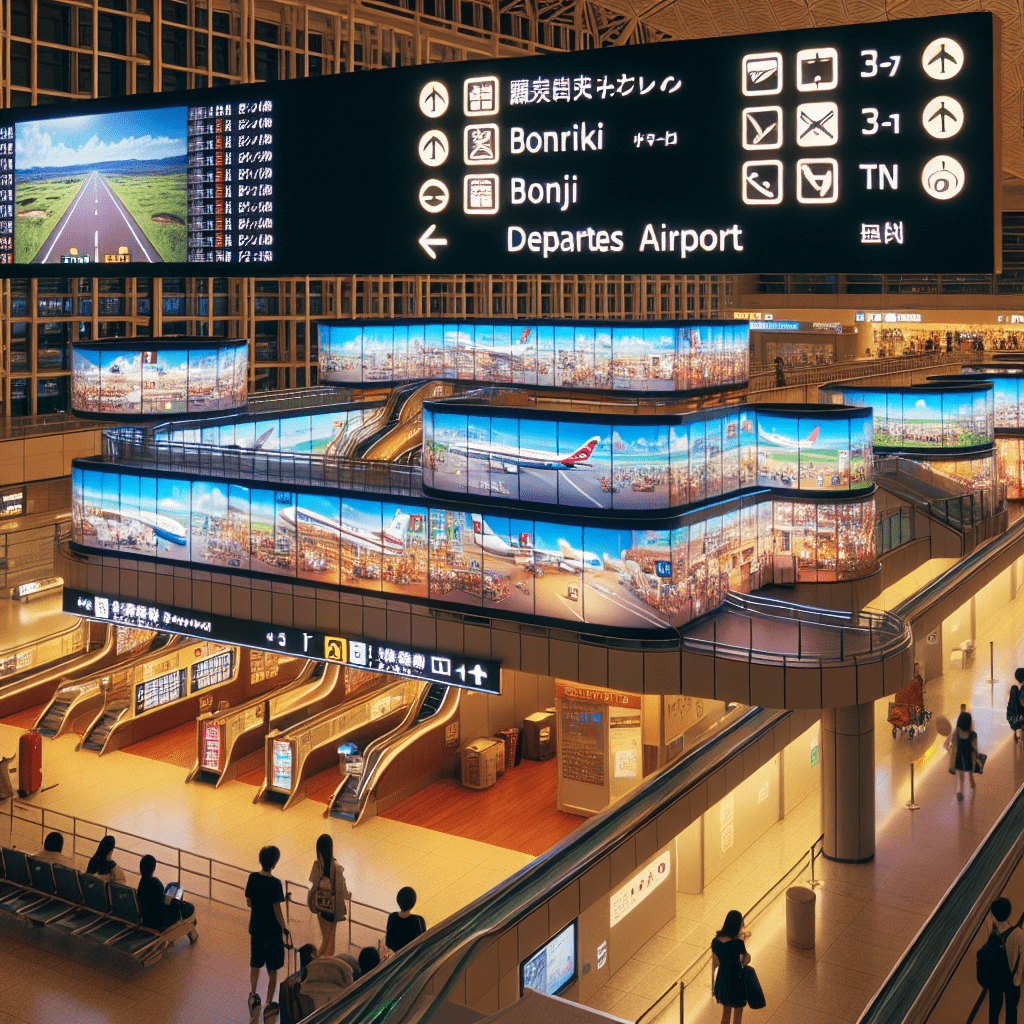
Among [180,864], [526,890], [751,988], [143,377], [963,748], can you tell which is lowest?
[180,864]

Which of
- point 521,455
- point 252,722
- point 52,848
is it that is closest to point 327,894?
point 52,848

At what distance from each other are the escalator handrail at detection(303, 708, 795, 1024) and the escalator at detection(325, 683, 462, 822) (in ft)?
18.3

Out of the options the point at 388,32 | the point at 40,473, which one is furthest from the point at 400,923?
the point at 388,32

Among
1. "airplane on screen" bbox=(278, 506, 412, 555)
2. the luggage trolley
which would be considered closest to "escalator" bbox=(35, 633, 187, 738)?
"airplane on screen" bbox=(278, 506, 412, 555)

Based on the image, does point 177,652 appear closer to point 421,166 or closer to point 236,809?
point 236,809

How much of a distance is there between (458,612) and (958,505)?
1271 centimetres

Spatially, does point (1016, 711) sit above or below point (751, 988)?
above

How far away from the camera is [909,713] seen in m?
22.7

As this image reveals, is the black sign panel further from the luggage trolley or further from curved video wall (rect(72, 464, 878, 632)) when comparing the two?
the luggage trolley

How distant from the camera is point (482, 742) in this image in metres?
20.2

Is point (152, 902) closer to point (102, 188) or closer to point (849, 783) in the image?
point (849, 783)

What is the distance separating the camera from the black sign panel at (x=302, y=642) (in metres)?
17.7

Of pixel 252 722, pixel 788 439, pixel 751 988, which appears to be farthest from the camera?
pixel 788 439

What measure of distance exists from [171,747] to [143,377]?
810 centimetres
